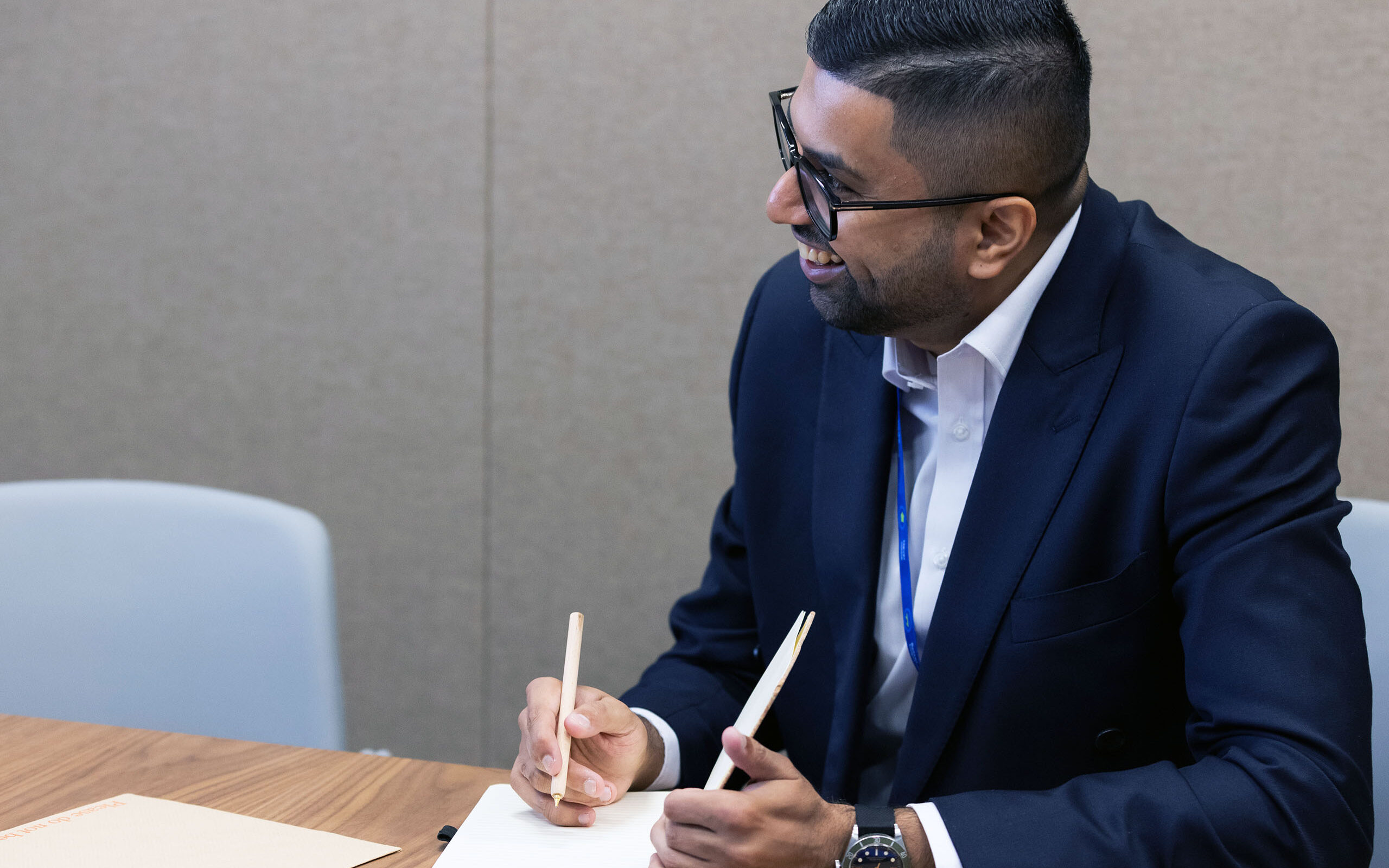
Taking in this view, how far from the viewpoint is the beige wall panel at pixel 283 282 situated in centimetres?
254

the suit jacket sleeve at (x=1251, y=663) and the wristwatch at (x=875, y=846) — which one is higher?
the suit jacket sleeve at (x=1251, y=663)

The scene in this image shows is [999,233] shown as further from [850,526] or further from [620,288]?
[620,288]

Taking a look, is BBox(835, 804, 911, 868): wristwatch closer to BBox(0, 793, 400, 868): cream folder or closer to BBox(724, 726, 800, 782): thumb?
BBox(724, 726, 800, 782): thumb

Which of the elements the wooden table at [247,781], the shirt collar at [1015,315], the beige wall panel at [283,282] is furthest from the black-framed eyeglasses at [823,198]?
the beige wall panel at [283,282]

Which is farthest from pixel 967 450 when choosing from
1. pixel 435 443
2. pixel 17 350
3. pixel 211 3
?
pixel 17 350

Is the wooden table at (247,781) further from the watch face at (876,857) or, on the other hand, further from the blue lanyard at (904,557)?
the blue lanyard at (904,557)

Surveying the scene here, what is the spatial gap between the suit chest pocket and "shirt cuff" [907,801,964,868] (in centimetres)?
26

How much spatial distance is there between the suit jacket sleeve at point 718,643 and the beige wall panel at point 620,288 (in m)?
0.85

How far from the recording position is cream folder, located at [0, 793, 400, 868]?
101 centimetres

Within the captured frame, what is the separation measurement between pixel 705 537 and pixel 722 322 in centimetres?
45

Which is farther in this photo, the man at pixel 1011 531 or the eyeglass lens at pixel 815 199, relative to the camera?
the eyeglass lens at pixel 815 199

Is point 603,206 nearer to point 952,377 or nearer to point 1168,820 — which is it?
point 952,377

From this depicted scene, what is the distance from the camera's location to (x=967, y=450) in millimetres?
1345

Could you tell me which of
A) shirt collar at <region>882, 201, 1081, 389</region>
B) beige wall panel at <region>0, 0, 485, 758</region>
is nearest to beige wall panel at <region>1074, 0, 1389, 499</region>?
shirt collar at <region>882, 201, 1081, 389</region>
